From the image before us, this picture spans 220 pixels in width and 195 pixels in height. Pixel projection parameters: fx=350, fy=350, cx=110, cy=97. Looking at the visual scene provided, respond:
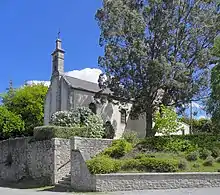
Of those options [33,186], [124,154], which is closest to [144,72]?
[124,154]

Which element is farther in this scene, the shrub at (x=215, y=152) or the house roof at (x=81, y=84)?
the house roof at (x=81, y=84)

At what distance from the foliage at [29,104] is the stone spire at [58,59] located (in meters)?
12.2

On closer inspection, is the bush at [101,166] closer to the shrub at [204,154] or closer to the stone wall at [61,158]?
the stone wall at [61,158]

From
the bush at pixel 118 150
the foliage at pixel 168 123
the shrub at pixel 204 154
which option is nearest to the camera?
the shrub at pixel 204 154

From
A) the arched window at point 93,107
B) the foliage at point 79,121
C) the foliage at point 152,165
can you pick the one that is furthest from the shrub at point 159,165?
the arched window at point 93,107

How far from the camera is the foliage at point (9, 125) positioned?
131 ft

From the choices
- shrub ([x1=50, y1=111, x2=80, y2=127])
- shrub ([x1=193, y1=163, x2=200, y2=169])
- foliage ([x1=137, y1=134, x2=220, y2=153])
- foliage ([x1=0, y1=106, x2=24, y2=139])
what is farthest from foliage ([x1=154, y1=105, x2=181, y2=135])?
foliage ([x1=0, y1=106, x2=24, y2=139])

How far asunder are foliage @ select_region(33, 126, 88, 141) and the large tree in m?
7.52

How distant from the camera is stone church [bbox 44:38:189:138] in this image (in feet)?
116

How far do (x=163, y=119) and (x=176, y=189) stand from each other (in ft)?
29.8

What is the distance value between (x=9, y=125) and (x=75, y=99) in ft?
35.7

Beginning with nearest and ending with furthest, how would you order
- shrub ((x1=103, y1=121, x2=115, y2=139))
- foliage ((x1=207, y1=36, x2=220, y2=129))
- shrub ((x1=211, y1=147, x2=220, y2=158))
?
shrub ((x1=211, y1=147, x2=220, y2=158)) → foliage ((x1=207, y1=36, x2=220, y2=129)) → shrub ((x1=103, y1=121, x2=115, y2=139))

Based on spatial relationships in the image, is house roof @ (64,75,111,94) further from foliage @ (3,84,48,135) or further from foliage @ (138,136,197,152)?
foliage @ (138,136,197,152)

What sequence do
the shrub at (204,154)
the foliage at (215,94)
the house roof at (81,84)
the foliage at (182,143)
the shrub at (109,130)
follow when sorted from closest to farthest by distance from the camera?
the shrub at (204,154) → the foliage at (182,143) → the foliage at (215,94) → the shrub at (109,130) → the house roof at (81,84)
